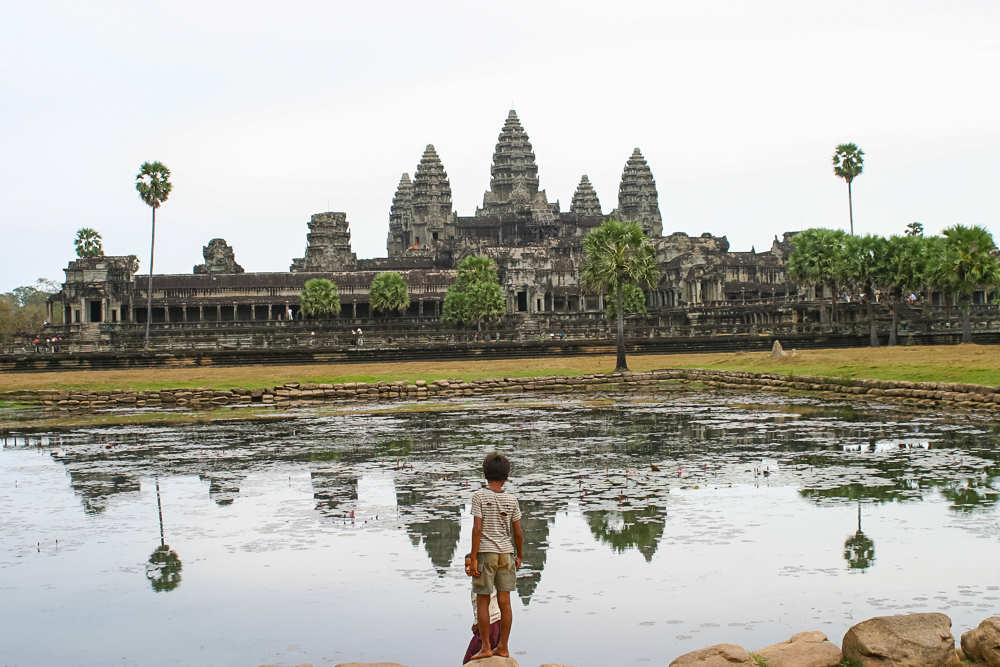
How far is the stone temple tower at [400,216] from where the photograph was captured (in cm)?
14862

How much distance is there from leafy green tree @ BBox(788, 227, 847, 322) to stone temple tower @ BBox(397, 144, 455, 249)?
250ft

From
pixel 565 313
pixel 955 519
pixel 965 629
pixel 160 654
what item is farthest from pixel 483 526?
pixel 565 313

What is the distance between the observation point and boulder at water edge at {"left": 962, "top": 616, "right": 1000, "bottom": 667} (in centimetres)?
632

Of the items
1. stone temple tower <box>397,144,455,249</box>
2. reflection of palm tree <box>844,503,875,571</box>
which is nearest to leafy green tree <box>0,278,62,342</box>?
stone temple tower <box>397,144,455,249</box>

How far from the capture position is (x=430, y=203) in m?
135

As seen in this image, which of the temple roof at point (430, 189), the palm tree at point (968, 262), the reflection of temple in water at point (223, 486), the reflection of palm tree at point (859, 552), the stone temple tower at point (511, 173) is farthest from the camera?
the temple roof at point (430, 189)

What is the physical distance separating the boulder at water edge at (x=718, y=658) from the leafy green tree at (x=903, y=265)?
45.9 m

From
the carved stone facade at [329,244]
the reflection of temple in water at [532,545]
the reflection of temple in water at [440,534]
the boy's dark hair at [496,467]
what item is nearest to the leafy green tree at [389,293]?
the carved stone facade at [329,244]

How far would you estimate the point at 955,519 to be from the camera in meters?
10.8

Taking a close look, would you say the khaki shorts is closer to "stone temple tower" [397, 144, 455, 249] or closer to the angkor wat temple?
the angkor wat temple

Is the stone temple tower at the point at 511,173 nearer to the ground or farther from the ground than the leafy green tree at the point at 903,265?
farther from the ground

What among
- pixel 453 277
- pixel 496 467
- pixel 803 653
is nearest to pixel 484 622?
pixel 496 467

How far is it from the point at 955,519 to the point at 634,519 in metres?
3.38

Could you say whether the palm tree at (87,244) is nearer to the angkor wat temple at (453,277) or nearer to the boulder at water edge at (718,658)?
the angkor wat temple at (453,277)
